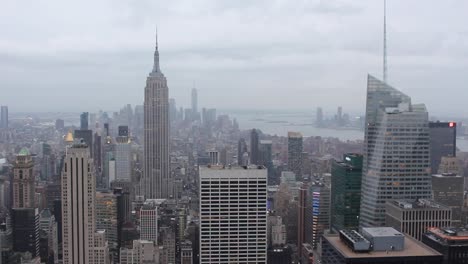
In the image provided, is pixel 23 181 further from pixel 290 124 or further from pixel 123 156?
pixel 290 124

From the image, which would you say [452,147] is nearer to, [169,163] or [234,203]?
[234,203]

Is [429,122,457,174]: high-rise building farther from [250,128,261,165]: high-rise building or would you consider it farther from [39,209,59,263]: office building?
[39,209,59,263]: office building

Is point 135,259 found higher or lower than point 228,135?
lower

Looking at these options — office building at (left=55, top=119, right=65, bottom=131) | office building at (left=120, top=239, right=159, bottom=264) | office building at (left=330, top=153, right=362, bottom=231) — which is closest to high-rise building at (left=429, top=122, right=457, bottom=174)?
office building at (left=330, top=153, right=362, bottom=231)

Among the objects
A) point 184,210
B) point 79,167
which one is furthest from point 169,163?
point 79,167

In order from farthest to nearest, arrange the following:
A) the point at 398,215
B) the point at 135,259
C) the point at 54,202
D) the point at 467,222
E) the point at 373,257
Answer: the point at 54,202 < the point at 135,259 < the point at 467,222 < the point at 398,215 < the point at 373,257

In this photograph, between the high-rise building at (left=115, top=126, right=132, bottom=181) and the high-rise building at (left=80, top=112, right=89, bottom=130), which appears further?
the high-rise building at (left=115, top=126, right=132, bottom=181)
